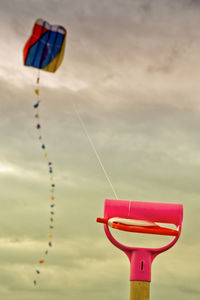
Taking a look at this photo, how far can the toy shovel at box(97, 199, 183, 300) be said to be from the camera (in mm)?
18422

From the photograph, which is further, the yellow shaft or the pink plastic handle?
the pink plastic handle

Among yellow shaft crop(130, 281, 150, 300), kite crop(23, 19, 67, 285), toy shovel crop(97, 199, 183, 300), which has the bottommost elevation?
yellow shaft crop(130, 281, 150, 300)

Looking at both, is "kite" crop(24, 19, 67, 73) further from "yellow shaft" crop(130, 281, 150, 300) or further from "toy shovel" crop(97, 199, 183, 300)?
"yellow shaft" crop(130, 281, 150, 300)

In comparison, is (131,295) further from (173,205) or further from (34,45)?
(34,45)

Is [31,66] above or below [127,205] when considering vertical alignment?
above

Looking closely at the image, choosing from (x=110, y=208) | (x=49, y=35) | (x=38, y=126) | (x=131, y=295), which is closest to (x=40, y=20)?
(x=49, y=35)

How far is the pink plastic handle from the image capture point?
1866 cm

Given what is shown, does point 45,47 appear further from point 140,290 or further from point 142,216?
point 140,290

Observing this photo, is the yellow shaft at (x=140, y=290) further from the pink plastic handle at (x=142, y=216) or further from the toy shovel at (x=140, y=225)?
the pink plastic handle at (x=142, y=216)

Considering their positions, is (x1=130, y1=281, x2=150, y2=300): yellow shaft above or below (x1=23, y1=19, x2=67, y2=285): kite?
below

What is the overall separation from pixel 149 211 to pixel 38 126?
5780mm

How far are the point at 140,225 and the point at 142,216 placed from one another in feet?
1.50

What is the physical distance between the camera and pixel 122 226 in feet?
59.4

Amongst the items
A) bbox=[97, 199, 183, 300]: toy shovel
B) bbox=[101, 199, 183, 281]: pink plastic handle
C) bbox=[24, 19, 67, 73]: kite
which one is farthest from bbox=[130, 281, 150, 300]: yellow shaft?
bbox=[24, 19, 67, 73]: kite
